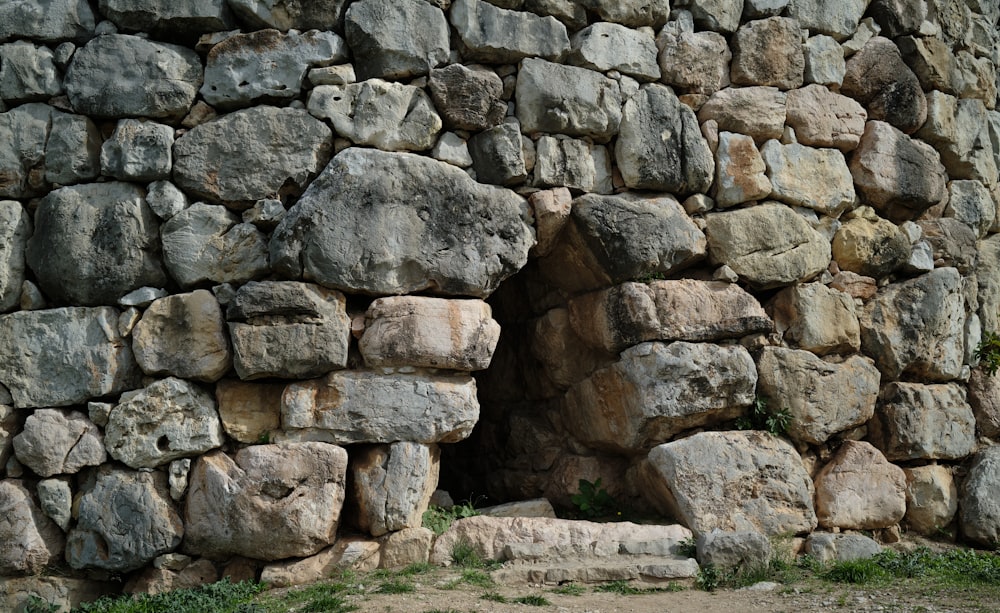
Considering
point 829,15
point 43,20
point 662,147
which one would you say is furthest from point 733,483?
point 43,20

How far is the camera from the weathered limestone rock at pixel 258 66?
5957 millimetres

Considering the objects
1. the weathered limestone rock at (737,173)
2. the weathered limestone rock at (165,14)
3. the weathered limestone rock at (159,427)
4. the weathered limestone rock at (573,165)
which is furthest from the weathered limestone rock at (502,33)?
the weathered limestone rock at (159,427)

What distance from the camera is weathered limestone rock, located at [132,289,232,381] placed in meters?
5.65

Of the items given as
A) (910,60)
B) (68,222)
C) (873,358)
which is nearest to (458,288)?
(68,222)

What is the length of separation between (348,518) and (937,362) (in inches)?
188

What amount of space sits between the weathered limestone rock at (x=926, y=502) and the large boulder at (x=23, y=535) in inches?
236

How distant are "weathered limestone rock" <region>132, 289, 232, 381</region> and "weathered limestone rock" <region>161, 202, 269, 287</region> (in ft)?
0.62

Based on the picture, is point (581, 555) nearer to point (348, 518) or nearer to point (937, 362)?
point (348, 518)

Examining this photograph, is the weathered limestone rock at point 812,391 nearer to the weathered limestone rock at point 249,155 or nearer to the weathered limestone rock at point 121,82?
the weathered limestone rock at point 249,155

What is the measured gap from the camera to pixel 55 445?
5547 mm

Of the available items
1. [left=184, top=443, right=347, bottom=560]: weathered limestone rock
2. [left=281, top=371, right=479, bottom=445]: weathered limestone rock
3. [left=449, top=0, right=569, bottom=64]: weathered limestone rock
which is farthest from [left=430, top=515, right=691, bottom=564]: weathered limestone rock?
[left=449, top=0, right=569, bottom=64]: weathered limestone rock

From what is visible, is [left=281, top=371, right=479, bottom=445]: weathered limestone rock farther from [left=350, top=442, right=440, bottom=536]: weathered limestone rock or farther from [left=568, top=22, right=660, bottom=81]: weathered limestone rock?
[left=568, top=22, right=660, bottom=81]: weathered limestone rock

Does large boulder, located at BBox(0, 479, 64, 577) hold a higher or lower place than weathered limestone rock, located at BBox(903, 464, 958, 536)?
lower

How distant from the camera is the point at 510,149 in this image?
6250 mm
